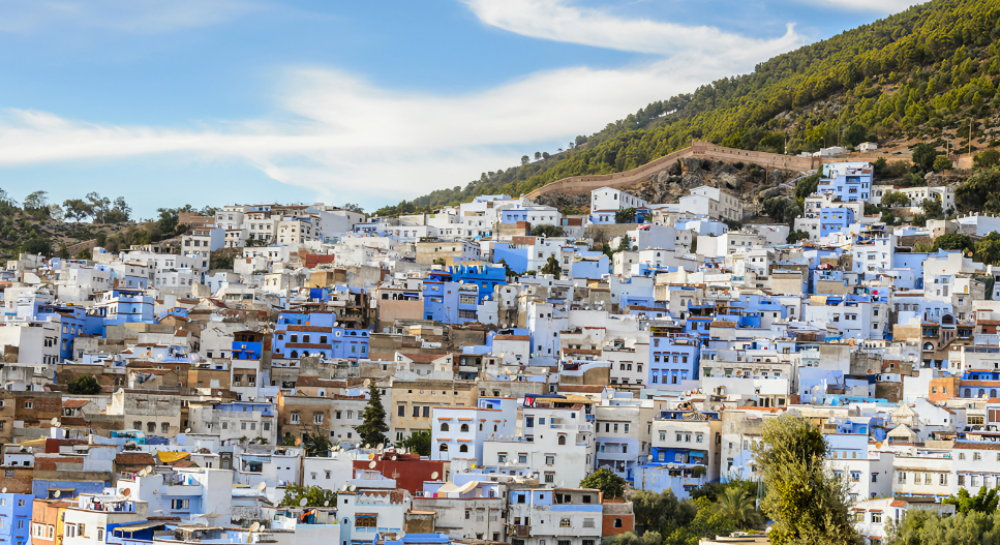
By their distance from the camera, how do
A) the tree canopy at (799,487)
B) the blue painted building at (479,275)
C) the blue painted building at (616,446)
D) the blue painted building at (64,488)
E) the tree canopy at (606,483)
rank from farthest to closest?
1. the blue painted building at (479,275)
2. the blue painted building at (616,446)
3. the tree canopy at (606,483)
4. the blue painted building at (64,488)
5. the tree canopy at (799,487)

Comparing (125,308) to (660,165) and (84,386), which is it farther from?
(660,165)

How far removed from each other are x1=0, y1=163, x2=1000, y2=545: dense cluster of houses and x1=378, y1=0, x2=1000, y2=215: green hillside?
45.1ft

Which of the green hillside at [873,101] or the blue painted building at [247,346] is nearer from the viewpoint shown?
the blue painted building at [247,346]

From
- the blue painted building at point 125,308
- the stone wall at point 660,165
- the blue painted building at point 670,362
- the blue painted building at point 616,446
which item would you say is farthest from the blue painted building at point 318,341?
the stone wall at point 660,165

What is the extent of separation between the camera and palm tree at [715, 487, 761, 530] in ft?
87.6

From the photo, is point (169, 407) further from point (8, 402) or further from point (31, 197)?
point (31, 197)

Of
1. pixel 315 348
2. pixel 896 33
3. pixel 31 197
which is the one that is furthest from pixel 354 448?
pixel 896 33

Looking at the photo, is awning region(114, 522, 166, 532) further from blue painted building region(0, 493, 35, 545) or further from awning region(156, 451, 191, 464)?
awning region(156, 451, 191, 464)

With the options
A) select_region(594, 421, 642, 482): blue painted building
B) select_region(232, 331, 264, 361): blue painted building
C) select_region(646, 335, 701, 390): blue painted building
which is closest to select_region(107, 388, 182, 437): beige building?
select_region(232, 331, 264, 361): blue painted building

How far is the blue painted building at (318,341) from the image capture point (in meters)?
38.0

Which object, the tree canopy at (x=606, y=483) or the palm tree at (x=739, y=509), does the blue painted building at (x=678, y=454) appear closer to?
the tree canopy at (x=606, y=483)

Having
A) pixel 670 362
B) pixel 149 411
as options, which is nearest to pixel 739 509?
pixel 670 362

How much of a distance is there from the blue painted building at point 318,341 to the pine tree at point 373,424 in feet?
19.0

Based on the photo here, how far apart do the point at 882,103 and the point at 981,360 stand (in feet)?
118
